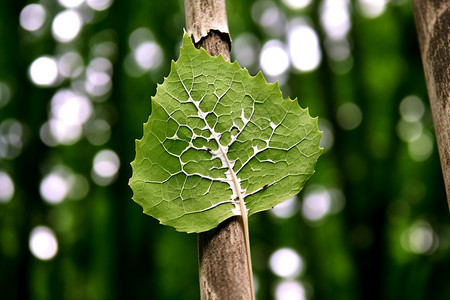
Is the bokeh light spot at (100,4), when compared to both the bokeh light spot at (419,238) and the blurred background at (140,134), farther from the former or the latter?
Answer: the bokeh light spot at (419,238)

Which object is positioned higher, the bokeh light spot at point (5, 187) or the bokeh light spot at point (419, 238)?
the bokeh light spot at point (5, 187)

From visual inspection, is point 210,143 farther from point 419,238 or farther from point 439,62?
point 419,238

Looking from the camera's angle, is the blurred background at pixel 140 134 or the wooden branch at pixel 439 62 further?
→ the blurred background at pixel 140 134

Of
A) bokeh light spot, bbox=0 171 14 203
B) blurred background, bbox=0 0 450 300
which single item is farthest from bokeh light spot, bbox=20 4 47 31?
bokeh light spot, bbox=0 171 14 203

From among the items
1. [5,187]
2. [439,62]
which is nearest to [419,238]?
[439,62]

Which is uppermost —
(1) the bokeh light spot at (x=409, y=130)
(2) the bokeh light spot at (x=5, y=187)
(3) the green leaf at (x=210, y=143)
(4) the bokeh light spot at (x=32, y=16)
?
(4) the bokeh light spot at (x=32, y=16)

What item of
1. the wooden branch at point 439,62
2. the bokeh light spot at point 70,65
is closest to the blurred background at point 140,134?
the bokeh light spot at point 70,65

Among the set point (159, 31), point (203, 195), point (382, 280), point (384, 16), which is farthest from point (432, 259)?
point (203, 195)
